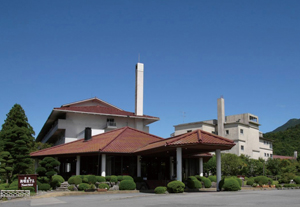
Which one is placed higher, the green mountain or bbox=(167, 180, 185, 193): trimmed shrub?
the green mountain

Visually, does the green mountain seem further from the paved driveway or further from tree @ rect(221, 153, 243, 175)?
the paved driveway

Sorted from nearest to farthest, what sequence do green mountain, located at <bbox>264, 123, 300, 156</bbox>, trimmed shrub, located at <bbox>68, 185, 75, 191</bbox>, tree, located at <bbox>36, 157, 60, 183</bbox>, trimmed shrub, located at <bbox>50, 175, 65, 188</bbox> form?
trimmed shrub, located at <bbox>68, 185, 75, 191</bbox> < tree, located at <bbox>36, 157, 60, 183</bbox> < trimmed shrub, located at <bbox>50, 175, 65, 188</bbox> < green mountain, located at <bbox>264, 123, 300, 156</bbox>

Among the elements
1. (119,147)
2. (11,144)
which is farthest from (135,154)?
(11,144)

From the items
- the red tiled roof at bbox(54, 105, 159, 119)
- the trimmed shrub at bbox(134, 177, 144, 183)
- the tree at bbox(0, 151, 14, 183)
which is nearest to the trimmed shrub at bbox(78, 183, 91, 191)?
the trimmed shrub at bbox(134, 177, 144, 183)

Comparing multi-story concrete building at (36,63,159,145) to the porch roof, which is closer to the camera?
the porch roof

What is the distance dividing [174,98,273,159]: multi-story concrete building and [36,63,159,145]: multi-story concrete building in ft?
86.6

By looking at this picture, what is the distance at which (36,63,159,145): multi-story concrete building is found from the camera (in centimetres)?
4597

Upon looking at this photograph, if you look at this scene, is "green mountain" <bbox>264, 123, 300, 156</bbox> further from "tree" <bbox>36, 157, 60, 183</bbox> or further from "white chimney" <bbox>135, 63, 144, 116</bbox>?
"tree" <bbox>36, 157, 60, 183</bbox>

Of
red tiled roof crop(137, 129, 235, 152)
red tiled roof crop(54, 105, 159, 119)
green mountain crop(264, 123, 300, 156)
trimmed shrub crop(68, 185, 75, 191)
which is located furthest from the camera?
green mountain crop(264, 123, 300, 156)

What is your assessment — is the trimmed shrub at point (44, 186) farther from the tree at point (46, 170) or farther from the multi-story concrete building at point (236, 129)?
the multi-story concrete building at point (236, 129)

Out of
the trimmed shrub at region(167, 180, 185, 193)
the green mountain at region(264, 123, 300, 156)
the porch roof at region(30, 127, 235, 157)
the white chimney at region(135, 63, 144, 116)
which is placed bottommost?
the trimmed shrub at region(167, 180, 185, 193)

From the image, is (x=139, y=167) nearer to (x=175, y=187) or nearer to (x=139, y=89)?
(x=175, y=187)

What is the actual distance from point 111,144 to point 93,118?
Answer: 16.9 m

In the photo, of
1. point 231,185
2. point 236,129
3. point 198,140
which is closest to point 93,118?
point 198,140
